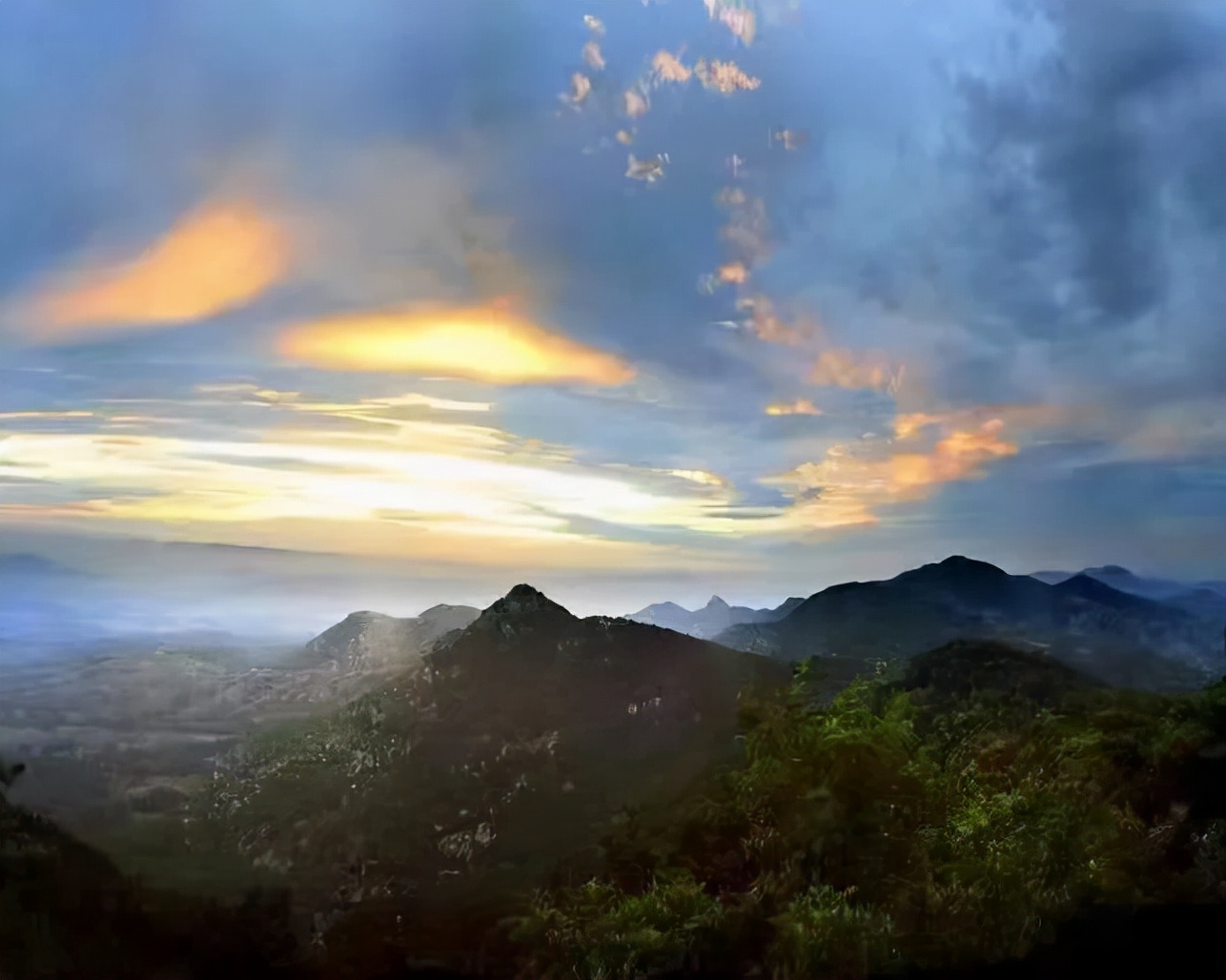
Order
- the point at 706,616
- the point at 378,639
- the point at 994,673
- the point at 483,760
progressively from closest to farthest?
the point at 483,760
the point at 378,639
the point at 706,616
the point at 994,673

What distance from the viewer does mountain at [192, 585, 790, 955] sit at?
3.57m

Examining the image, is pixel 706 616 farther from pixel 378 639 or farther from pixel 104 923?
pixel 104 923

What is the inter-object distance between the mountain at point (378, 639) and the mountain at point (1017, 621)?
1.76 meters

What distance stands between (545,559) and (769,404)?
1.37m

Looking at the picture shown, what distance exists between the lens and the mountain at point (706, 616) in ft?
14.6

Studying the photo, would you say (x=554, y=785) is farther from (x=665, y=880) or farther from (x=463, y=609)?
(x=463, y=609)

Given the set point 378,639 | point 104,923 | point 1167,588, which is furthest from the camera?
point 1167,588

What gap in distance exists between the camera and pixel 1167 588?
4.88 m

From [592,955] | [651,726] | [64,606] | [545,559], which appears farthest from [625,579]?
[64,606]

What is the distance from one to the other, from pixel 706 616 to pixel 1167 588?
2561 millimetres

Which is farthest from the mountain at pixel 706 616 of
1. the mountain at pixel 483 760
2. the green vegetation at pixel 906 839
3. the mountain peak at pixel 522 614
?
the green vegetation at pixel 906 839

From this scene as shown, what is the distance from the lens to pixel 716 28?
4.43 m

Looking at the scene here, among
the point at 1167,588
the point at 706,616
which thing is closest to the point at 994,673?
the point at 1167,588

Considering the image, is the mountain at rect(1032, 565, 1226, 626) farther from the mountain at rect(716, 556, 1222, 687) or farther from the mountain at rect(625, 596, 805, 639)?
the mountain at rect(625, 596, 805, 639)
